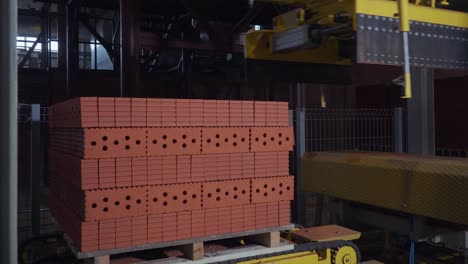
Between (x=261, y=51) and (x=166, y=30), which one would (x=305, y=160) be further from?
(x=166, y=30)

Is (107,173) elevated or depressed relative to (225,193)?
elevated

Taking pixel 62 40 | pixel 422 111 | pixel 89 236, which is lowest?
pixel 89 236

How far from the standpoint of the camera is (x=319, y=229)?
557cm

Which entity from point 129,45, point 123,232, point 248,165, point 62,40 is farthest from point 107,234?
point 62,40

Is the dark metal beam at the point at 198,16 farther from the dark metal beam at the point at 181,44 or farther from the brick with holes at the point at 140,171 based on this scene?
the brick with holes at the point at 140,171

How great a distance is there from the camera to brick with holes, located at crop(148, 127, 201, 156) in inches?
160

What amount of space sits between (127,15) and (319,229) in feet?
14.9

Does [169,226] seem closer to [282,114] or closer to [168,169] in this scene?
[168,169]

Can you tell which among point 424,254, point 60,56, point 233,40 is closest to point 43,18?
point 60,56

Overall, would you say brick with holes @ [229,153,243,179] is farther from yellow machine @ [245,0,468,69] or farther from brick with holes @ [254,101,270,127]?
yellow machine @ [245,0,468,69]

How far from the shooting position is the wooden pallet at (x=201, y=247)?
3.93 metres

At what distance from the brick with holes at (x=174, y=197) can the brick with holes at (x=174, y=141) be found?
309 millimetres

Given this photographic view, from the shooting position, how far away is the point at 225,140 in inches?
174

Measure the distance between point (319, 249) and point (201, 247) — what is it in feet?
4.64
